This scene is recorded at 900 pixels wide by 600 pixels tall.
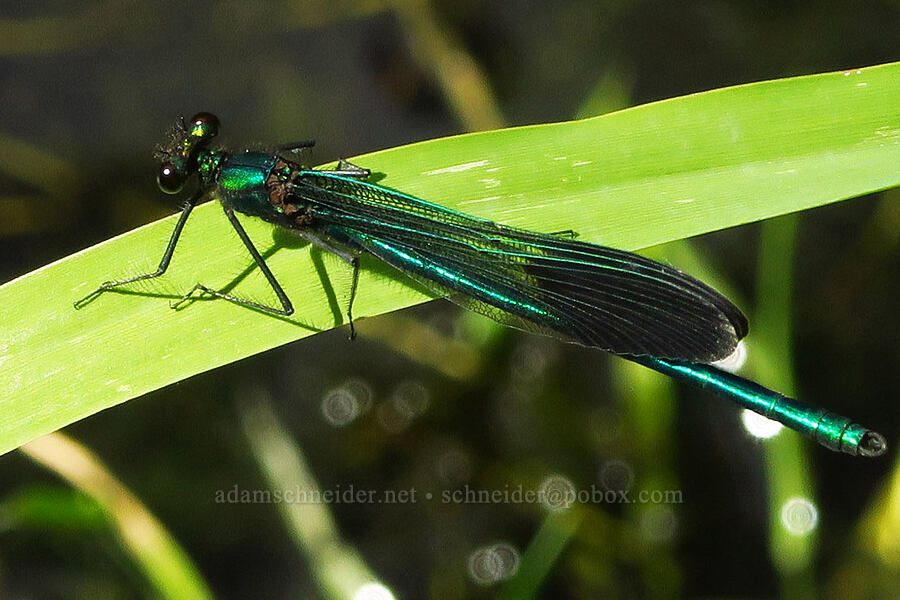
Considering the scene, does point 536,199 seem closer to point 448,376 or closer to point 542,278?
point 542,278

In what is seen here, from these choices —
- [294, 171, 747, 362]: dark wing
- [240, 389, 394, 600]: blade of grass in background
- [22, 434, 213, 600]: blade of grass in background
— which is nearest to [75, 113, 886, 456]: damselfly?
[294, 171, 747, 362]: dark wing

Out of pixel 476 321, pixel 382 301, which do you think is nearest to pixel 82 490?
pixel 382 301

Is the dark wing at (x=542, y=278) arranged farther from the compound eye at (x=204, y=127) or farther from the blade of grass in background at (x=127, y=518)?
the blade of grass in background at (x=127, y=518)

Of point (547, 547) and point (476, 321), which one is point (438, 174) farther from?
point (547, 547)

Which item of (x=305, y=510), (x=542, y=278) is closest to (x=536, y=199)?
(x=542, y=278)

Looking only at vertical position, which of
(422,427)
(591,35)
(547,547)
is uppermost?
(591,35)

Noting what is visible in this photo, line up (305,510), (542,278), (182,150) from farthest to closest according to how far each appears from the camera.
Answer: (305,510) → (182,150) → (542,278)

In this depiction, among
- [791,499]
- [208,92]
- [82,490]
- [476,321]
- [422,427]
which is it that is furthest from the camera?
[208,92]
